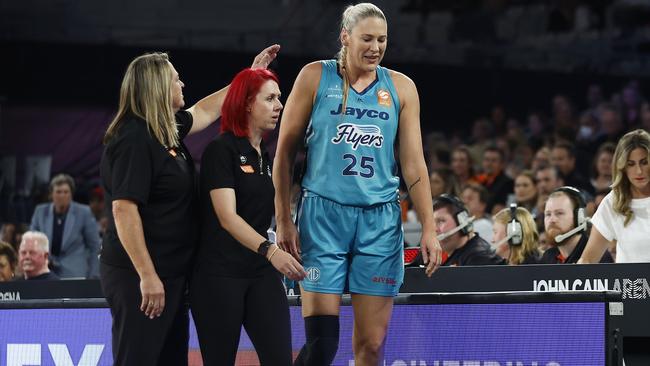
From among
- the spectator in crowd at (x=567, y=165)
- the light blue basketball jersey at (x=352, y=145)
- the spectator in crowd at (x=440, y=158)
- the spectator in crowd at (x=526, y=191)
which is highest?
the spectator in crowd at (x=440, y=158)

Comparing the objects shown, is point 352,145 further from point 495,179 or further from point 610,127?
point 610,127

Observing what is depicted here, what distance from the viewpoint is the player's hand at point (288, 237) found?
4672mm

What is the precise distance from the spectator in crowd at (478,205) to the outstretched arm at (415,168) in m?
4.68

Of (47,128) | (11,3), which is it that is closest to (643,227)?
(47,128)

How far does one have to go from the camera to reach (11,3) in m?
16.7

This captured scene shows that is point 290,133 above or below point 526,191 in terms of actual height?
below

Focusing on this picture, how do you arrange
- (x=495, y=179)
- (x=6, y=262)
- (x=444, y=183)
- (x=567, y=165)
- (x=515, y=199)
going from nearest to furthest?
(x=6, y=262) → (x=444, y=183) → (x=515, y=199) → (x=567, y=165) → (x=495, y=179)

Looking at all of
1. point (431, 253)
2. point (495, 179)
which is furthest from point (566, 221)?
point (495, 179)

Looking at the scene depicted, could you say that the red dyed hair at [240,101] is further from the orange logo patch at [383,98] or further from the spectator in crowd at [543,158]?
the spectator in crowd at [543,158]

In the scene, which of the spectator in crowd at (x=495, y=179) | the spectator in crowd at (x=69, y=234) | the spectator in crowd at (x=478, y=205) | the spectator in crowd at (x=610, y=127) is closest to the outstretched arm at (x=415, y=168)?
the spectator in crowd at (x=478, y=205)

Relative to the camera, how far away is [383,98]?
4711 millimetres

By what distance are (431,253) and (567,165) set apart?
631 cm

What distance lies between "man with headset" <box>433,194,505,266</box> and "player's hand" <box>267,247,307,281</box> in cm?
309

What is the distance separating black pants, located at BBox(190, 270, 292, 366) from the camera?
14.5 ft
